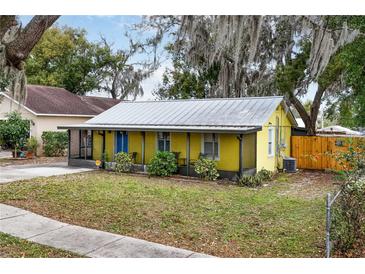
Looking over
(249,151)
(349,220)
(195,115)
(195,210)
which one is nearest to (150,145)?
(195,115)

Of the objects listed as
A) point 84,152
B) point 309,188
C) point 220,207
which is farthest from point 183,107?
point 220,207

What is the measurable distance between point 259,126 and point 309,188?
2657 mm

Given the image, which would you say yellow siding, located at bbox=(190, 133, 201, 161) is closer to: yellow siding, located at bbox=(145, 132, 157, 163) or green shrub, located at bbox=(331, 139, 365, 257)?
Answer: yellow siding, located at bbox=(145, 132, 157, 163)

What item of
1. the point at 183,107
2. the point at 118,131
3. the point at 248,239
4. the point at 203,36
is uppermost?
the point at 203,36

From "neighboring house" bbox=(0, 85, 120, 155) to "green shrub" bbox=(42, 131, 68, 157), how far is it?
1.68 feet

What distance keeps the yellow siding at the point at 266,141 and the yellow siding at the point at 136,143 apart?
16.3 feet

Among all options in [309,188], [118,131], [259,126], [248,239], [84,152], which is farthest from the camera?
[84,152]

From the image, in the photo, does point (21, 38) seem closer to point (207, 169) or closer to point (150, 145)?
point (207, 169)

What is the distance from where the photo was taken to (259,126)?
39.7ft

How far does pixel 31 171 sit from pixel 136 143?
13.9 feet

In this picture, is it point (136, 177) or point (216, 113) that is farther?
point (216, 113)

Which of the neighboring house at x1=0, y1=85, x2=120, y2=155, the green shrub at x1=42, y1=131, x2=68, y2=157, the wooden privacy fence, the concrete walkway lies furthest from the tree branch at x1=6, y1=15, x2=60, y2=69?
the green shrub at x1=42, y1=131, x2=68, y2=157

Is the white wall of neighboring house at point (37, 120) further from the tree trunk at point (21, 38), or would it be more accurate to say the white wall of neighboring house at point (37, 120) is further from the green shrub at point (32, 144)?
the tree trunk at point (21, 38)
